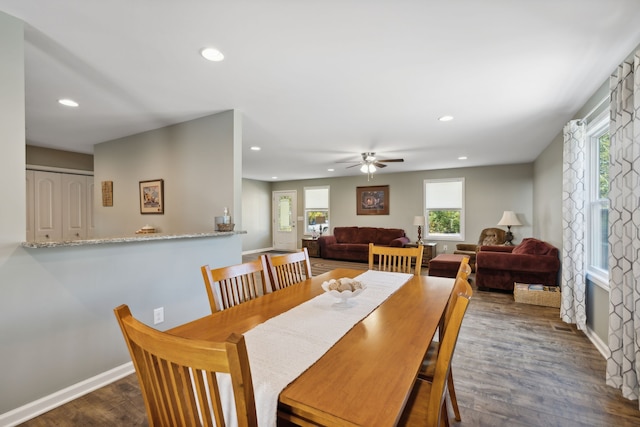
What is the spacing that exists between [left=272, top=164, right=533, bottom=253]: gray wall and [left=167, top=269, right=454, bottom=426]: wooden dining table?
592cm

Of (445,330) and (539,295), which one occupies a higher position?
(445,330)

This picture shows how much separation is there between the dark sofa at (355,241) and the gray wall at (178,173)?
453 centimetres

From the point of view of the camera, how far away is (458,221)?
23.1 ft

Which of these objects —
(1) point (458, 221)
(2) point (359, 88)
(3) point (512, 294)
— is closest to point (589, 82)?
(2) point (359, 88)

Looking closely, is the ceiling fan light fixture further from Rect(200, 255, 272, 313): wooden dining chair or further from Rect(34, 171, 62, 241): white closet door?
Rect(34, 171, 62, 241): white closet door

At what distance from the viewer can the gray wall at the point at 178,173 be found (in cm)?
312

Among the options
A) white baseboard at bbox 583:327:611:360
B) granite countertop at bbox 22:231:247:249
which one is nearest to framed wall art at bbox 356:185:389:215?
white baseboard at bbox 583:327:611:360

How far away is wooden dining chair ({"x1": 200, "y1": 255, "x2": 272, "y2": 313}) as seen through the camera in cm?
156

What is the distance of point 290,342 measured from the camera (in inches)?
44.7

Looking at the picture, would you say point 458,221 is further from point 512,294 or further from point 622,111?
point 622,111

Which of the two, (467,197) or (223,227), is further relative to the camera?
(467,197)

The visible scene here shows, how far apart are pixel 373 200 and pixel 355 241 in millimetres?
1281

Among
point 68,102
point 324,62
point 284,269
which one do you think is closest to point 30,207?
point 68,102

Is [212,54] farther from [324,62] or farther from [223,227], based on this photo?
[223,227]
